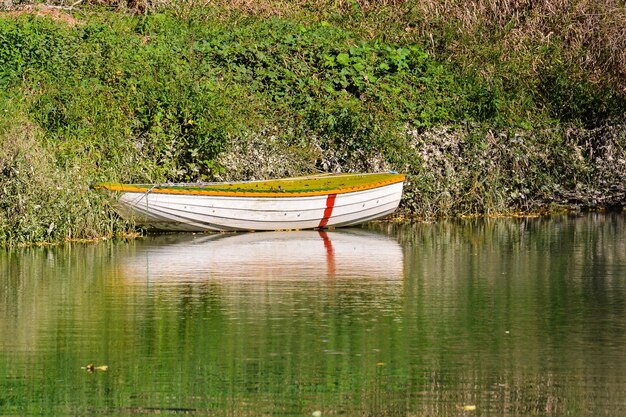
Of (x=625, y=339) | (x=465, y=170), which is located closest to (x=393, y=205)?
(x=465, y=170)

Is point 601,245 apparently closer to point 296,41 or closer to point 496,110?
point 496,110

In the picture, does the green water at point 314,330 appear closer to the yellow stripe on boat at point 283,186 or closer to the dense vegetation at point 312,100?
the yellow stripe on boat at point 283,186

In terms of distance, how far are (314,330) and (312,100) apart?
1625cm

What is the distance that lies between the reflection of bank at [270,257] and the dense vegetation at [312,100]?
1916mm

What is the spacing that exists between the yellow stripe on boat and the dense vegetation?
23.2 inches

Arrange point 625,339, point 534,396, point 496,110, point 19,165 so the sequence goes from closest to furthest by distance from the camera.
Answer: point 534,396 < point 625,339 < point 19,165 < point 496,110

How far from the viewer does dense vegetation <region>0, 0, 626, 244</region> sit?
25.9 meters

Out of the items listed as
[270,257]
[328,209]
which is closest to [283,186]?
[328,209]

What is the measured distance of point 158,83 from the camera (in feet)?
91.8

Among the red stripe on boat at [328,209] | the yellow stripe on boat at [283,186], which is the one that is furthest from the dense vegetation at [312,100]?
the red stripe on boat at [328,209]

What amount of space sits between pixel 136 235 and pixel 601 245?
7602 millimetres

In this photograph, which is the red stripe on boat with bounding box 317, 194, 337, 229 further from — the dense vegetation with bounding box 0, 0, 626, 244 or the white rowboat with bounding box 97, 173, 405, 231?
the dense vegetation with bounding box 0, 0, 626, 244

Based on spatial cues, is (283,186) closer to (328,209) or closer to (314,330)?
(328,209)

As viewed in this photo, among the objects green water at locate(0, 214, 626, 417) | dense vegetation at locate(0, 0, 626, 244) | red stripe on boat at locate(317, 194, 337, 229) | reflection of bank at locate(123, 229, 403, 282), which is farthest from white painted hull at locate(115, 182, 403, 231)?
green water at locate(0, 214, 626, 417)
